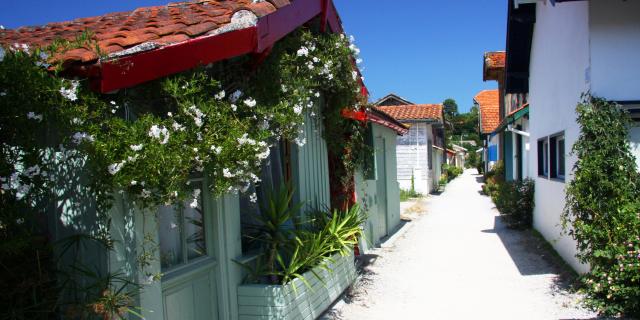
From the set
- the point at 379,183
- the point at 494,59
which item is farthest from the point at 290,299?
the point at 494,59

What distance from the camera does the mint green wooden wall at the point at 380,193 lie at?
371 inches

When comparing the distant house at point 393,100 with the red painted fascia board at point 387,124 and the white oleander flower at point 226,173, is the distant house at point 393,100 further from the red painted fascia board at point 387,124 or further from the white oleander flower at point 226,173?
the white oleander flower at point 226,173

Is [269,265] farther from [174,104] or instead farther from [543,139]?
[543,139]

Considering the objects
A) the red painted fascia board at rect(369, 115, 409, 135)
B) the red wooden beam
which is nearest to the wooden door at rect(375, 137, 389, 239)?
the red painted fascia board at rect(369, 115, 409, 135)

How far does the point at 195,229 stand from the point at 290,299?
121 cm

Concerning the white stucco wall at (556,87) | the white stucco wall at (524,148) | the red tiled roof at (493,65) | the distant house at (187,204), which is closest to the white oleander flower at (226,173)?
the distant house at (187,204)

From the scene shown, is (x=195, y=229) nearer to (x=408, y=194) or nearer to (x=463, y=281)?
(x=463, y=281)

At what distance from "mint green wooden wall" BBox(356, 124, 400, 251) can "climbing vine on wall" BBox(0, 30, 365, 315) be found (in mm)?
4950

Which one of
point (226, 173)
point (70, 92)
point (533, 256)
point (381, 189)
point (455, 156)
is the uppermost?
point (70, 92)

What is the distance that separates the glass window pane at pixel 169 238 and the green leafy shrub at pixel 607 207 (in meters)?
4.72

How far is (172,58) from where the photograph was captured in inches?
128

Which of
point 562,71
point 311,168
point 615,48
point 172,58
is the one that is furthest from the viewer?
point 562,71

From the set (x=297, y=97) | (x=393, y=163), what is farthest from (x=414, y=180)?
(x=297, y=97)

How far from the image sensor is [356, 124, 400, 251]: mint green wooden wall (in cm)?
942
